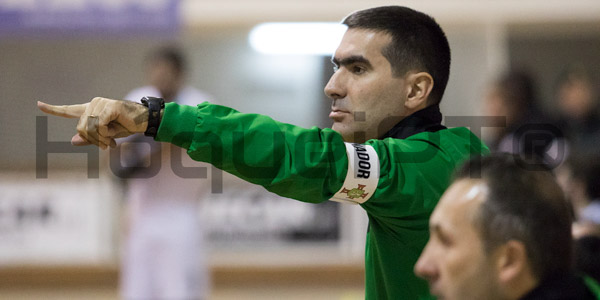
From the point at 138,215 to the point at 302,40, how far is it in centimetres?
463

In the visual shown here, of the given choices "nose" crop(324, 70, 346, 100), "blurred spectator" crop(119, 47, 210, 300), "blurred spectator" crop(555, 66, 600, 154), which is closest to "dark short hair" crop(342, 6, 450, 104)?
"nose" crop(324, 70, 346, 100)

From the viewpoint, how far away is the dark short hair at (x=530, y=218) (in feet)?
5.05

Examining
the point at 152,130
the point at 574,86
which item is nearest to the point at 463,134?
the point at 152,130

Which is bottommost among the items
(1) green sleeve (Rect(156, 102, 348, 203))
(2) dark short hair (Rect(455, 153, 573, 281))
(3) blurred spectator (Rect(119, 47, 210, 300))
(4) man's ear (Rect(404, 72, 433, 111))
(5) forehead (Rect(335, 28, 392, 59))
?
(3) blurred spectator (Rect(119, 47, 210, 300))

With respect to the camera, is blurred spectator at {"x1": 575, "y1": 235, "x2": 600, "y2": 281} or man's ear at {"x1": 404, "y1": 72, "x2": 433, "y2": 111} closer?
man's ear at {"x1": 404, "y1": 72, "x2": 433, "y2": 111}

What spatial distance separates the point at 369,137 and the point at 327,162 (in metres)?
0.56

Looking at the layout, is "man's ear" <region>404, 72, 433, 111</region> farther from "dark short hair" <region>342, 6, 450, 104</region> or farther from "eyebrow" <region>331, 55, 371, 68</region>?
"eyebrow" <region>331, 55, 371, 68</region>

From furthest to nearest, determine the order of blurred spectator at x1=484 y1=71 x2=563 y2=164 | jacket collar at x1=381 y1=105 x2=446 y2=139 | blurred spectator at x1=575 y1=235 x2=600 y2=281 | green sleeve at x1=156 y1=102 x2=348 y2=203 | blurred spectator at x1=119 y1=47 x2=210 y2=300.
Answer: blurred spectator at x1=119 y1=47 x2=210 y2=300, blurred spectator at x1=484 y1=71 x2=563 y2=164, blurred spectator at x1=575 y1=235 x2=600 y2=281, jacket collar at x1=381 y1=105 x2=446 y2=139, green sleeve at x1=156 y1=102 x2=348 y2=203

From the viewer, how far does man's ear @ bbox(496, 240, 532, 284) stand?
1.54m

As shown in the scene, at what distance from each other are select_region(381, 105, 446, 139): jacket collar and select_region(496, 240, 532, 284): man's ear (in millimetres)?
829

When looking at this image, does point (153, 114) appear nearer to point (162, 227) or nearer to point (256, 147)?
point (256, 147)

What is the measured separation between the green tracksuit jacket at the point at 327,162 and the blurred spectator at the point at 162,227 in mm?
3581

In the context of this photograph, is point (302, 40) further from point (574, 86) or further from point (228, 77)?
point (574, 86)

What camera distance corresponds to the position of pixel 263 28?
983 centimetres
